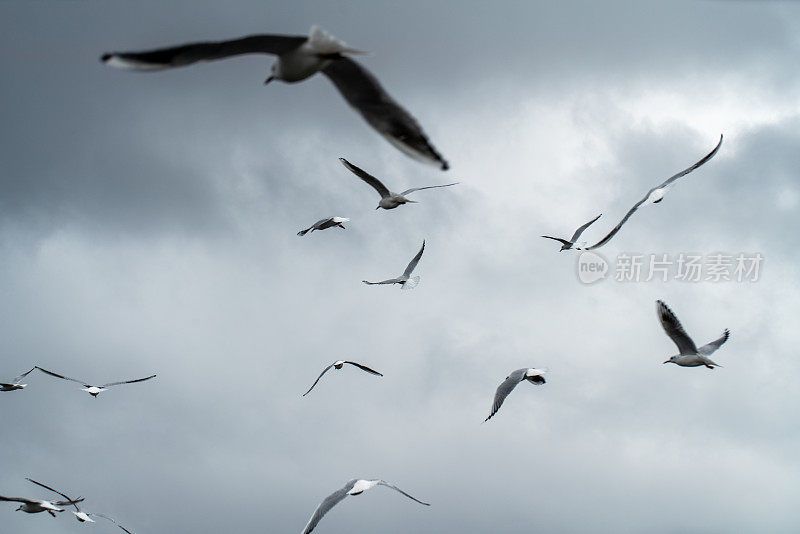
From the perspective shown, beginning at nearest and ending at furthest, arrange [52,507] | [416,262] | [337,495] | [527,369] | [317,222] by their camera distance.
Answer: [337,495] → [527,369] → [52,507] → [317,222] → [416,262]

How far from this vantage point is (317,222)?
24094mm

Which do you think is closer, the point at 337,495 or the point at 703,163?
the point at 337,495

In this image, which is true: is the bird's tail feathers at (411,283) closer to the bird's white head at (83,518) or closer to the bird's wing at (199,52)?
the bird's white head at (83,518)

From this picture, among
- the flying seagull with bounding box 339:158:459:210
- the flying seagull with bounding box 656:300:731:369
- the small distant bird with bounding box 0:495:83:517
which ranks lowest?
the small distant bird with bounding box 0:495:83:517

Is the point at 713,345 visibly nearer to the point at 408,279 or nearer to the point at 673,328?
the point at 673,328

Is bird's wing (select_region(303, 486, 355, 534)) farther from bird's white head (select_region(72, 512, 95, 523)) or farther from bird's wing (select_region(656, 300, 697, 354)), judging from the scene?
bird's white head (select_region(72, 512, 95, 523))

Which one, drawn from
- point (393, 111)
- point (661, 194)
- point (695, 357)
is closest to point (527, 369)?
point (695, 357)

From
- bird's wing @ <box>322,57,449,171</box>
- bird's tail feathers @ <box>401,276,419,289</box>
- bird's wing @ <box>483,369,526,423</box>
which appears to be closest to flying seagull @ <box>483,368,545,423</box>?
bird's wing @ <box>483,369,526,423</box>

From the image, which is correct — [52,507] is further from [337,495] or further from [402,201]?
[402,201]

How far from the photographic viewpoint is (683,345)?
1959 centimetres

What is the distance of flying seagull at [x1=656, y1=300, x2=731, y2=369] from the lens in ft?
61.1

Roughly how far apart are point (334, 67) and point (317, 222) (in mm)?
17137

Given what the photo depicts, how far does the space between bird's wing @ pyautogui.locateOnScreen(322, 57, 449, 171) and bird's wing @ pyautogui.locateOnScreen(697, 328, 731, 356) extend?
15675mm

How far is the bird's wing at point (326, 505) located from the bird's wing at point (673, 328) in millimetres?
8164
